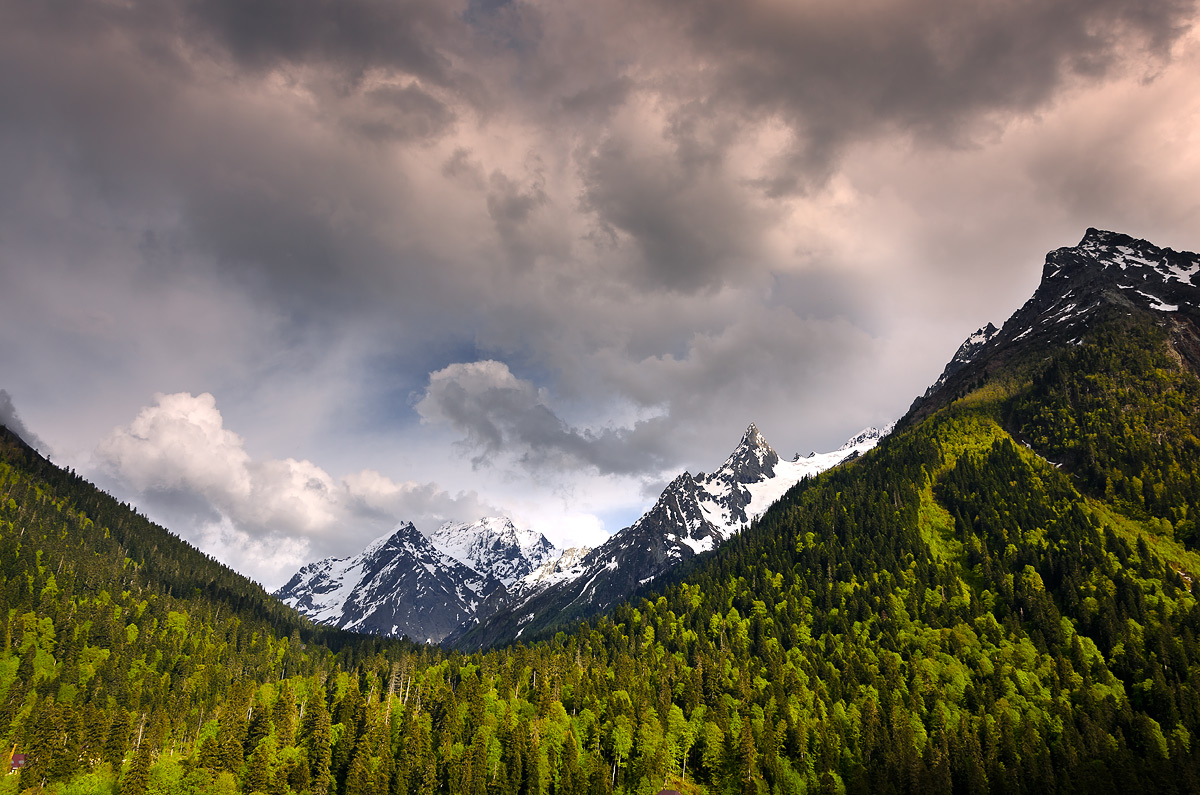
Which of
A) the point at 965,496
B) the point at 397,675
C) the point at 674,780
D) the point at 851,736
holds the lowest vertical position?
the point at 674,780

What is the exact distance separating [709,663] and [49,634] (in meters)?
165

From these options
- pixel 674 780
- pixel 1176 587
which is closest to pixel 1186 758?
pixel 1176 587

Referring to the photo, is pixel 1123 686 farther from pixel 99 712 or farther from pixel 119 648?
pixel 119 648

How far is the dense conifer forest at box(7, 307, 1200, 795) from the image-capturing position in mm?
104750

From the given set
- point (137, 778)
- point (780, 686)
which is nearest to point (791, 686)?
point (780, 686)

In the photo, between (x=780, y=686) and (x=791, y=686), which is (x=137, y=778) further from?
(x=791, y=686)

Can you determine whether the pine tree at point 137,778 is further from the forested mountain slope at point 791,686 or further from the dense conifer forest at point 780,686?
the dense conifer forest at point 780,686

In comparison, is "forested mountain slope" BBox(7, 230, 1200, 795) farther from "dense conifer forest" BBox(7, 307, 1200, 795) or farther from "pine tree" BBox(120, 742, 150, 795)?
"dense conifer forest" BBox(7, 307, 1200, 795)

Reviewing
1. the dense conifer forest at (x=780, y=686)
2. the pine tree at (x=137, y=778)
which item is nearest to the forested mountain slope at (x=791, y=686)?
the pine tree at (x=137, y=778)

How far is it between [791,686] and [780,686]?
3.34 meters

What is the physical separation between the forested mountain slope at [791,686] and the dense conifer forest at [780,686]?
1.84 ft

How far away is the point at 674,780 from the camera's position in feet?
364

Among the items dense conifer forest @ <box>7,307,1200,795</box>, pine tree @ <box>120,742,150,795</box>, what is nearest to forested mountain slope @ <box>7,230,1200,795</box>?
pine tree @ <box>120,742,150,795</box>

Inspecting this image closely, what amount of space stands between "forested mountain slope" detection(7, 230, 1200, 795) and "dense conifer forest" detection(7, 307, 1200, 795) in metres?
0.56
